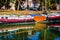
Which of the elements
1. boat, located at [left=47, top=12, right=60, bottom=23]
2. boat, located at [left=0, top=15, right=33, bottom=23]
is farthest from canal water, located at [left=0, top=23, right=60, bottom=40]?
boat, located at [left=47, top=12, right=60, bottom=23]

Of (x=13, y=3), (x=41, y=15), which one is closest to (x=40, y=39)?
(x=41, y=15)

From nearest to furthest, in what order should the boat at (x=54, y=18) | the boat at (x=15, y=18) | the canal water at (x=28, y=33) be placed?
the canal water at (x=28, y=33) < the boat at (x=15, y=18) < the boat at (x=54, y=18)

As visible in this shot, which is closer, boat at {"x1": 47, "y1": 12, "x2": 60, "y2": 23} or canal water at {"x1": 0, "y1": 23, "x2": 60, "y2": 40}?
canal water at {"x1": 0, "y1": 23, "x2": 60, "y2": 40}

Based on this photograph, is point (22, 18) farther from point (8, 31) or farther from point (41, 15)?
point (8, 31)

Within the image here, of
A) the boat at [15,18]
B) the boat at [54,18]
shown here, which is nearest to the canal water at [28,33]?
the boat at [15,18]

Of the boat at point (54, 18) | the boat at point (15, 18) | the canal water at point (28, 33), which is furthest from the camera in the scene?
the boat at point (54, 18)

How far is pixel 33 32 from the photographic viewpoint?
24.4 ft

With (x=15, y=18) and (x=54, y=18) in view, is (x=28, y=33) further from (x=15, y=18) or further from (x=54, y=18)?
(x=54, y=18)

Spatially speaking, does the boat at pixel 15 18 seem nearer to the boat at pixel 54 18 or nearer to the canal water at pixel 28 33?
the boat at pixel 54 18

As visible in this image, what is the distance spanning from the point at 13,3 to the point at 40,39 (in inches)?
212

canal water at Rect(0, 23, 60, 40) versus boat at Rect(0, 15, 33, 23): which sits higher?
boat at Rect(0, 15, 33, 23)

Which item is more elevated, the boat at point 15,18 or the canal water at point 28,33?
the boat at point 15,18

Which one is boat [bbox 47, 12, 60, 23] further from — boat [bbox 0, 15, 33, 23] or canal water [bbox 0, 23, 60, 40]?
canal water [bbox 0, 23, 60, 40]

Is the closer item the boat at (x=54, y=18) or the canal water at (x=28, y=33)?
the canal water at (x=28, y=33)
